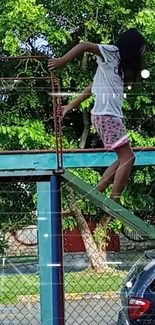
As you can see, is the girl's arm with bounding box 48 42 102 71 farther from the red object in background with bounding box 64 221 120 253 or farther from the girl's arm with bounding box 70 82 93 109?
the red object in background with bounding box 64 221 120 253

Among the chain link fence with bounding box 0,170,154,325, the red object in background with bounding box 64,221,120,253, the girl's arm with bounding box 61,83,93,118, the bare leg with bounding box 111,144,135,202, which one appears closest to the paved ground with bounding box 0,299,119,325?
the chain link fence with bounding box 0,170,154,325

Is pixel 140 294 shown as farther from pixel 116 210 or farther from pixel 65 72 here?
pixel 65 72

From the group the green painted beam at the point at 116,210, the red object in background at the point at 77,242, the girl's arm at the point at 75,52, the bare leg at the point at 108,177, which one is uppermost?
the girl's arm at the point at 75,52

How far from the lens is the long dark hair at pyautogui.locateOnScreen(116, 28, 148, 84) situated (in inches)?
46.4

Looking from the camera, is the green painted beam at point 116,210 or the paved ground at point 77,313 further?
the paved ground at point 77,313

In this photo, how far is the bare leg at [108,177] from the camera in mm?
1206

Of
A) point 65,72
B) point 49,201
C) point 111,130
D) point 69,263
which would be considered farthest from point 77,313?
point 65,72

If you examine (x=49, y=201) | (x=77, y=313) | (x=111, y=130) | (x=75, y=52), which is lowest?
A: (x=77, y=313)

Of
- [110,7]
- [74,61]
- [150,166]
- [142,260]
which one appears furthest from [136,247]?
[110,7]

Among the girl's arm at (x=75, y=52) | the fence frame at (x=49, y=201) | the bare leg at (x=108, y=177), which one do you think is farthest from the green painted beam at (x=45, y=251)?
the girl's arm at (x=75, y=52)

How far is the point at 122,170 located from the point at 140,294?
0.81 ft

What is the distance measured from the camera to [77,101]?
49.3 inches

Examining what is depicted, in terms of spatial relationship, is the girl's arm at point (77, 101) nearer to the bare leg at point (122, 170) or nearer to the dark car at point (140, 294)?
the bare leg at point (122, 170)

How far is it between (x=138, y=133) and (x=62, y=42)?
10.3 inches
